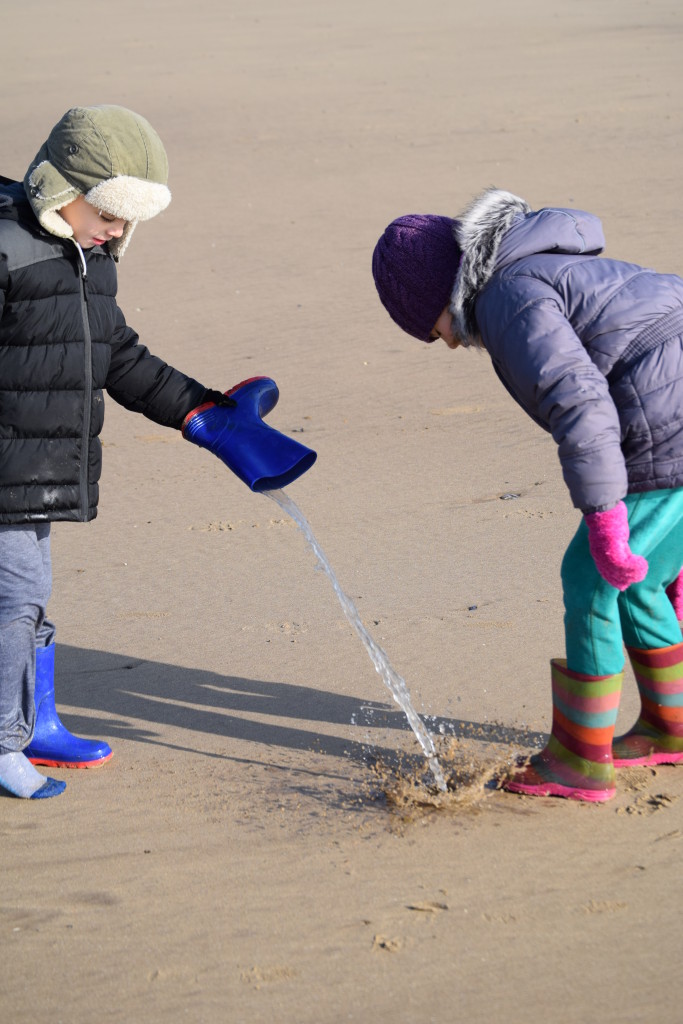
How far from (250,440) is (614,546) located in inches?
46.4

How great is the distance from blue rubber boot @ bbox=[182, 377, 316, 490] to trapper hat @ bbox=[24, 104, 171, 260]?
679 millimetres

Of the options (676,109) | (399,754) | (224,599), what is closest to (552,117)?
(676,109)

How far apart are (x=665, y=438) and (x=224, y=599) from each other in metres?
2.16

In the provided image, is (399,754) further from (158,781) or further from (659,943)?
(659,943)

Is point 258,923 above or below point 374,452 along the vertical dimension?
above

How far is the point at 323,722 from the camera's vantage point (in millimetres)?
3855

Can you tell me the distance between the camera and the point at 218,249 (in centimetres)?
1090

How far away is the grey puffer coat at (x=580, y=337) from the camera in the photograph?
2822mm

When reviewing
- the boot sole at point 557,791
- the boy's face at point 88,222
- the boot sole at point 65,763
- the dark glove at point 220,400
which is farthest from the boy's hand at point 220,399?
the boot sole at point 557,791

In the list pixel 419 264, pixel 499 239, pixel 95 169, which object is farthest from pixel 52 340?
pixel 499 239

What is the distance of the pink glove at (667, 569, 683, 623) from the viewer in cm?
352

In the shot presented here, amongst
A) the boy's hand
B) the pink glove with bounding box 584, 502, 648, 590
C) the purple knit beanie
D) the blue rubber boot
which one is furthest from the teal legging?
the boy's hand

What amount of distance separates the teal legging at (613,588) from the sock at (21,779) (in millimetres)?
1473

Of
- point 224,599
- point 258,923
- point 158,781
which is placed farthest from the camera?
point 224,599
